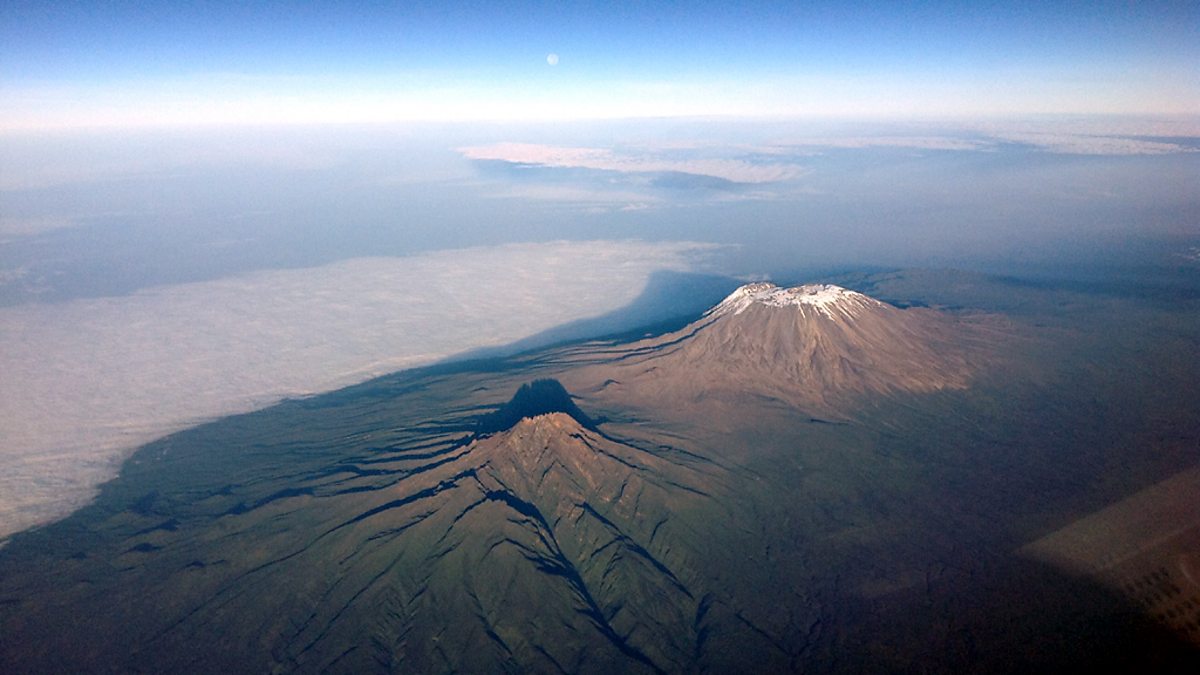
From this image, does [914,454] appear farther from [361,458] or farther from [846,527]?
[361,458]

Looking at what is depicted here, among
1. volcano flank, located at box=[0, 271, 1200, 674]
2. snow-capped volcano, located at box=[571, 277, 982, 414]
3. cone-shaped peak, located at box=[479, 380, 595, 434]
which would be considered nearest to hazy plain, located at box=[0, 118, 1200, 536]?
volcano flank, located at box=[0, 271, 1200, 674]

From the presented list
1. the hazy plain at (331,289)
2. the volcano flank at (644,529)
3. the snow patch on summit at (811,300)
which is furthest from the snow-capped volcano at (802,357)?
the hazy plain at (331,289)

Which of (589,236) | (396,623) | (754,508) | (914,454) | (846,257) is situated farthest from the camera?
(589,236)

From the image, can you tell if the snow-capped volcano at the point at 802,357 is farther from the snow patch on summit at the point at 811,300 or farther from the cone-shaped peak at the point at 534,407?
the cone-shaped peak at the point at 534,407

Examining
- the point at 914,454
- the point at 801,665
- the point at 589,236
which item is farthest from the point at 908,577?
the point at 589,236

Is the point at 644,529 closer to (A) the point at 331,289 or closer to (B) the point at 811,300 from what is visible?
(B) the point at 811,300

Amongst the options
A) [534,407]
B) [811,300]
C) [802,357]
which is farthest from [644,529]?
[811,300]
